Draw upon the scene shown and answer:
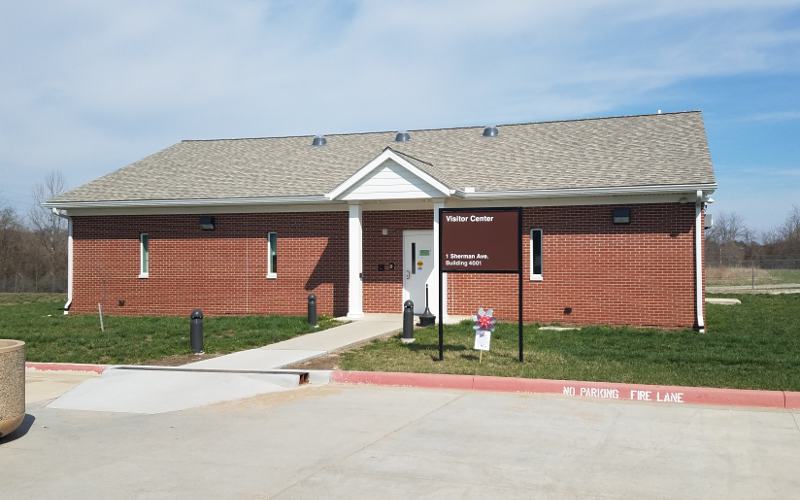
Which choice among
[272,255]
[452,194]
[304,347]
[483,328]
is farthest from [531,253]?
[483,328]

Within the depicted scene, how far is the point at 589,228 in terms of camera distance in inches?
771

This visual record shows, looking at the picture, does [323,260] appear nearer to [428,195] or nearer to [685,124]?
[428,195]

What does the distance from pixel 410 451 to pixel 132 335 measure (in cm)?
1129

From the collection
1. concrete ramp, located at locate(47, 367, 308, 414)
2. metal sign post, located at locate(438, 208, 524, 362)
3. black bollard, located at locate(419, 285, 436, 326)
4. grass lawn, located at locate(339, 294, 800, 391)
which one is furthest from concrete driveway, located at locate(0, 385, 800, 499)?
black bollard, located at locate(419, 285, 436, 326)

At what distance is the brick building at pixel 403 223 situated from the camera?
19.1m

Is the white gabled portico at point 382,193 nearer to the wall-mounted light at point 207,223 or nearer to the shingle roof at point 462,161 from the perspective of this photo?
the shingle roof at point 462,161

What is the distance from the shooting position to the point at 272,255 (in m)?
22.3

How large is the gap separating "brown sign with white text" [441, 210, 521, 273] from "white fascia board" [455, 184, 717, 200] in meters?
5.80

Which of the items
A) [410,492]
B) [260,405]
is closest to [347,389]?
[260,405]

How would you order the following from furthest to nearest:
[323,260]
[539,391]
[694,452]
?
[323,260] → [539,391] → [694,452]

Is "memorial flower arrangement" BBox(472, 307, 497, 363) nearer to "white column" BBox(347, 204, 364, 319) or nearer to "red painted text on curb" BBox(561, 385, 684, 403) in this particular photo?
"red painted text on curb" BBox(561, 385, 684, 403)

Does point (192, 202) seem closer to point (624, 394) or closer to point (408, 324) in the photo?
point (408, 324)

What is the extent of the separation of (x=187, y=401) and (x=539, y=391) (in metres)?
4.92

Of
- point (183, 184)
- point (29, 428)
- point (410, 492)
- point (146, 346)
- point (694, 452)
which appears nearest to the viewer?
point (410, 492)
